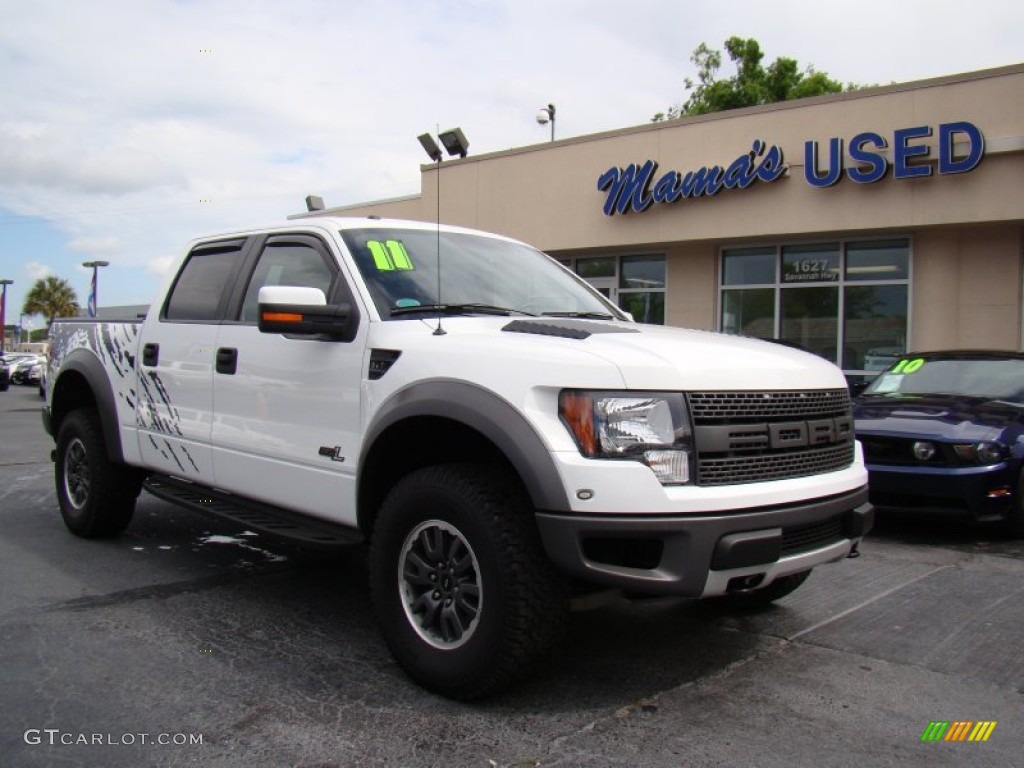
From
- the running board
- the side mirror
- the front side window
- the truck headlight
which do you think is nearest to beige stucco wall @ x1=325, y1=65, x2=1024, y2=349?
the front side window

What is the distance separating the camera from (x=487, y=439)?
3266 millimetres

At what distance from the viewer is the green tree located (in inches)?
1209

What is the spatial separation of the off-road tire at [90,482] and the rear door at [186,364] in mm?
535

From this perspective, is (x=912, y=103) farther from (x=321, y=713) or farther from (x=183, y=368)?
(x=321, y=713)

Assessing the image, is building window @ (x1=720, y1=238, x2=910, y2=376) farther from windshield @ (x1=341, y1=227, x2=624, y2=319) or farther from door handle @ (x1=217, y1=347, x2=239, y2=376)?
door handle @ (x1=217, y1=347, x2=239, y2=376)

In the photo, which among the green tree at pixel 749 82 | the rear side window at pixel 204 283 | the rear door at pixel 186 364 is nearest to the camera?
the rear door at pixel 186 364

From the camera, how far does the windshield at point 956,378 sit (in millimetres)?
7293

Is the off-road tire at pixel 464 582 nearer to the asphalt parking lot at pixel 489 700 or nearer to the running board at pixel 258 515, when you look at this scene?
the asphalt parking lot at pixel 489 700

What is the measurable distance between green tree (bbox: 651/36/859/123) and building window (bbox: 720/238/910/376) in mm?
17807

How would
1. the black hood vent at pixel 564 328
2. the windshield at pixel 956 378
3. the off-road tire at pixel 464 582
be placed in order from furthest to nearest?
the windshield at pixel 956 378 → the black hood vent at pixel 564 328 → the off-road tire at pixel 464 582

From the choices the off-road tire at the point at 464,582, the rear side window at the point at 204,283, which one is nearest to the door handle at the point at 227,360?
the rear side window at the point at 204,283

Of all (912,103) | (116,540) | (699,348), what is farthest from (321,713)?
(912,103)

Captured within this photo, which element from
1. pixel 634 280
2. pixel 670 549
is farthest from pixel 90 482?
pixel 634 280

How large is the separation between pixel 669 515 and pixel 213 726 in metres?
1.77
